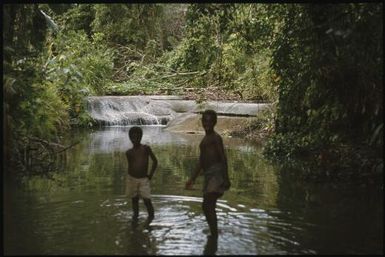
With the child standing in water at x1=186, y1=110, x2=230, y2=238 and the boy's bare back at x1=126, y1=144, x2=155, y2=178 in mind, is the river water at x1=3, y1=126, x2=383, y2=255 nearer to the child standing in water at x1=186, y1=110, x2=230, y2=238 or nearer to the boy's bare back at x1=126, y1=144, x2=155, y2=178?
the child standing in water at x1=186, y1=110, x2=230, y2=238

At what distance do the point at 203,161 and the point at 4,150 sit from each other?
3.03m

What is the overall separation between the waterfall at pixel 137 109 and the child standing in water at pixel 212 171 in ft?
58.6


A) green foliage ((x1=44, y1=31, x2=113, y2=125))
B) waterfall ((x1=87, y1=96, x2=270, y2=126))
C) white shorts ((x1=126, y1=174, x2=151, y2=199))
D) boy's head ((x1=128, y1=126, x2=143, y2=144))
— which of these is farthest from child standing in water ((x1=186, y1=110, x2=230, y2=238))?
waterfall ((x1=87, y1=96, x2=270, y2=126))

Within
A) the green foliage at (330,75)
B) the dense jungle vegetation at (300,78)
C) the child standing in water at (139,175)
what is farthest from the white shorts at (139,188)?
the green foliage at (330,75)

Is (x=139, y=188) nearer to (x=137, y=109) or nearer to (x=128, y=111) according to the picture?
(x=128, y=111)

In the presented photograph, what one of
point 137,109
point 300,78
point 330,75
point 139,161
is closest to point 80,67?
point 137,109

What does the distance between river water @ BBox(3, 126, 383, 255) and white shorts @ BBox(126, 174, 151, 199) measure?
35cm

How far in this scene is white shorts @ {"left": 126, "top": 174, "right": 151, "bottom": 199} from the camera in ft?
24.6

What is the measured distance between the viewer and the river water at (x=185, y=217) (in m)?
6.32

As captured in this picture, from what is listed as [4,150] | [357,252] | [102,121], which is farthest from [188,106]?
[357,252]

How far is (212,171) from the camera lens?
22.5ft

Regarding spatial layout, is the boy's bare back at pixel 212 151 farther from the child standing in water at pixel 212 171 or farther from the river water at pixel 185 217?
the river water at pixel 185 217

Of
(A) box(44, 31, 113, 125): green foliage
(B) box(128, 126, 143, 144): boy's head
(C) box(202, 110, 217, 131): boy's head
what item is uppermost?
(A) box(44, 31, 113, 125): green foliage

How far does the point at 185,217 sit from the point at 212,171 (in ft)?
3.96
